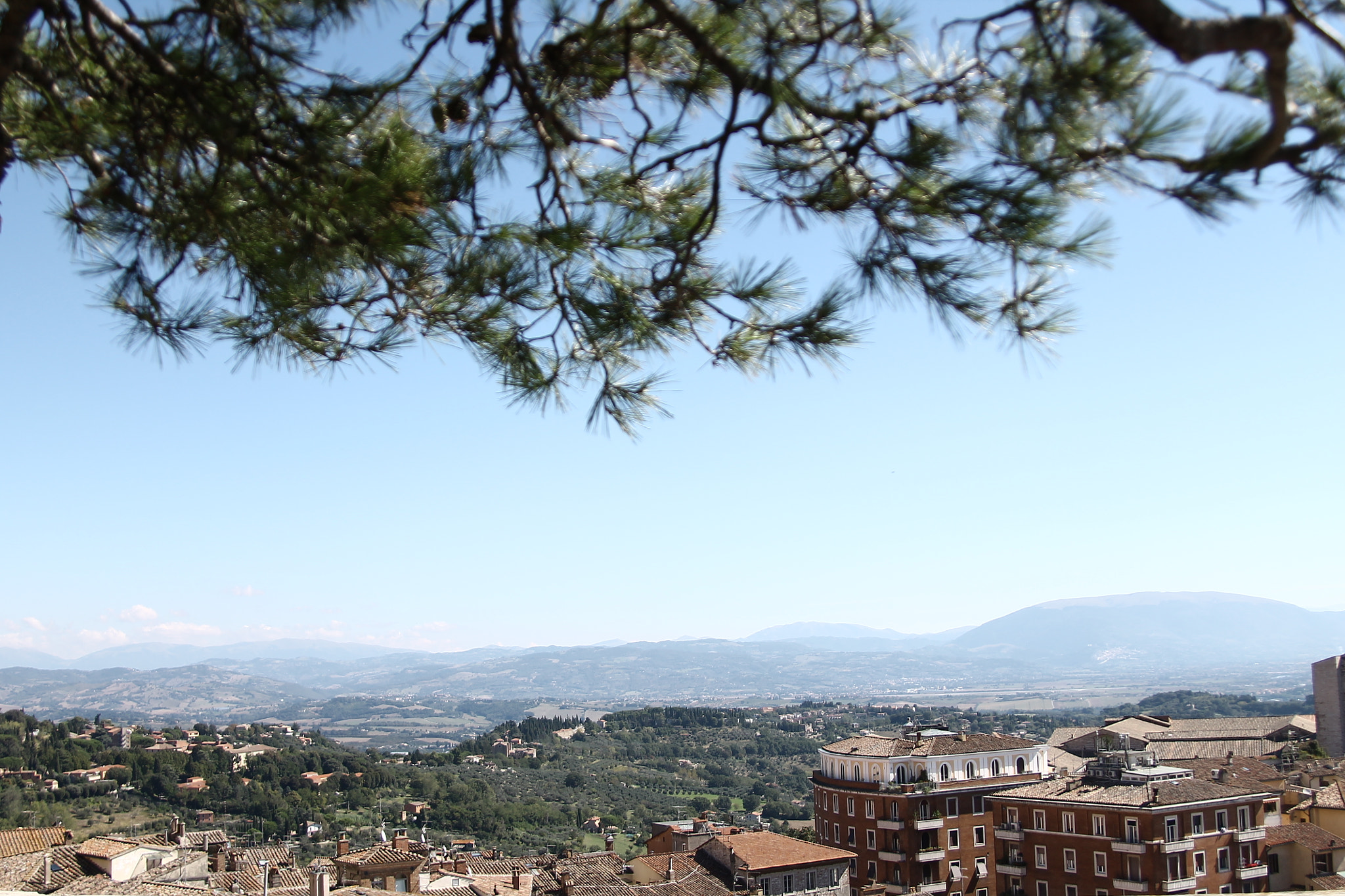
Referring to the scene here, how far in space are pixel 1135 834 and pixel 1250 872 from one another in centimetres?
303

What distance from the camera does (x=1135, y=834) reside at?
1980 centimetres

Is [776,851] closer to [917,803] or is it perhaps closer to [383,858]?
[917,803]

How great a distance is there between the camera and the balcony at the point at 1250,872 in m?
20.5

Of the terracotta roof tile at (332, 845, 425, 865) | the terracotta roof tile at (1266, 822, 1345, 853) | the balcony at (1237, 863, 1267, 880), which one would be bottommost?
the balcony at (1237, 863, 1267, 880)

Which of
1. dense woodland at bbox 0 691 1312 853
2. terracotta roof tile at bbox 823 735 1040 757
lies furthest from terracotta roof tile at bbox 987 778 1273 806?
dense woodland at bbox 0 691 1312 853

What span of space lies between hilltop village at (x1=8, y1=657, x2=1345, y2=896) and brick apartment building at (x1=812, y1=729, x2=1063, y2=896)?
2.1 inches

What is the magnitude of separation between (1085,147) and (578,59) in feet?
5.18

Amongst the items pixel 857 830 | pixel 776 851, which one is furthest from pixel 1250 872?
pixel 776 851

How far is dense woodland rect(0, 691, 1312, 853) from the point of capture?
4291 cm

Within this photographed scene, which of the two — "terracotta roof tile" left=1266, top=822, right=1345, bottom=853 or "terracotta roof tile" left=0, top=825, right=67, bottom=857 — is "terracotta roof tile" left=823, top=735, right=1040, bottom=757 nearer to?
"terracotta roof tile" left=1266, top=822, right=1345, bottom=853

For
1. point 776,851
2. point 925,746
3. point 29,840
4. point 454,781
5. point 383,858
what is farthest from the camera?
point 454,781

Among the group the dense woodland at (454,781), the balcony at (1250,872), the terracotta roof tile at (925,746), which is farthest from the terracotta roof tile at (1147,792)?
the dense woodland at (454,781)

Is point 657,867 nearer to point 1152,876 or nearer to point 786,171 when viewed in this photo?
point 1152,876

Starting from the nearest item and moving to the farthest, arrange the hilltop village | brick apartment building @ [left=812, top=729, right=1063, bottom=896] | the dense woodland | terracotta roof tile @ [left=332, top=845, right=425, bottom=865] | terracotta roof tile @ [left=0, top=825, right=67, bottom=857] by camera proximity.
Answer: terracotta roof tile @ [left=0, top=825, right=67, bottom=857], the hilltop village, terracotta roof tile @ [left=332, top=845, right=425, bottom=865], brick apartment building @ [left=812, top=729, right=1063, bottom=896], the dense woodland
